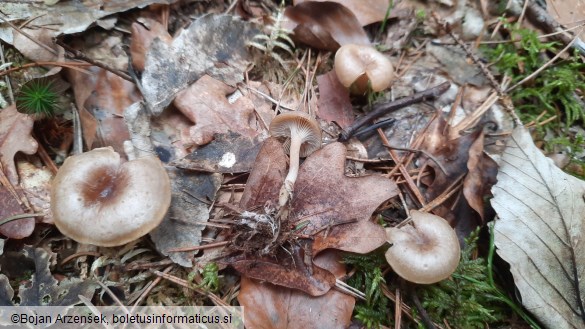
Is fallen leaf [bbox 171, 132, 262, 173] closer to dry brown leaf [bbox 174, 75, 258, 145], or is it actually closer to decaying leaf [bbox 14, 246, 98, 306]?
dry brown leaf [bbox 174, 75, 258, 145]

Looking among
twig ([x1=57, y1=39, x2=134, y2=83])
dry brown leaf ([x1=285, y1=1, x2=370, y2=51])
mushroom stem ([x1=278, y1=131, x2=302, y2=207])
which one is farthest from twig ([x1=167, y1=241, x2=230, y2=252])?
dry brown leaf ([x1=285, y1=1, x2=370, y2=51])

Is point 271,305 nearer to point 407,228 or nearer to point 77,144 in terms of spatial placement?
Answer: point 407,228

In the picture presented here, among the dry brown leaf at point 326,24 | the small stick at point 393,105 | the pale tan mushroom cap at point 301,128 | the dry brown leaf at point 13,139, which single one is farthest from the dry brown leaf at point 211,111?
the dry brown leaf at point 13,139

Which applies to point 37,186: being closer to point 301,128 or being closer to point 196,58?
point 196,58

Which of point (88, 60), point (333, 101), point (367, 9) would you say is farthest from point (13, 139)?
point (367, 9)

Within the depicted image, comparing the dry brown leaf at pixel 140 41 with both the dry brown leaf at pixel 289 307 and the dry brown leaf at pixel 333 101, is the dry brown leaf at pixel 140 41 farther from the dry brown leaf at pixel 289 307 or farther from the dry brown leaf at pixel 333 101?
the dry brown leaf at pixel 289 307

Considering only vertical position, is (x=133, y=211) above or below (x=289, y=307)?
above
